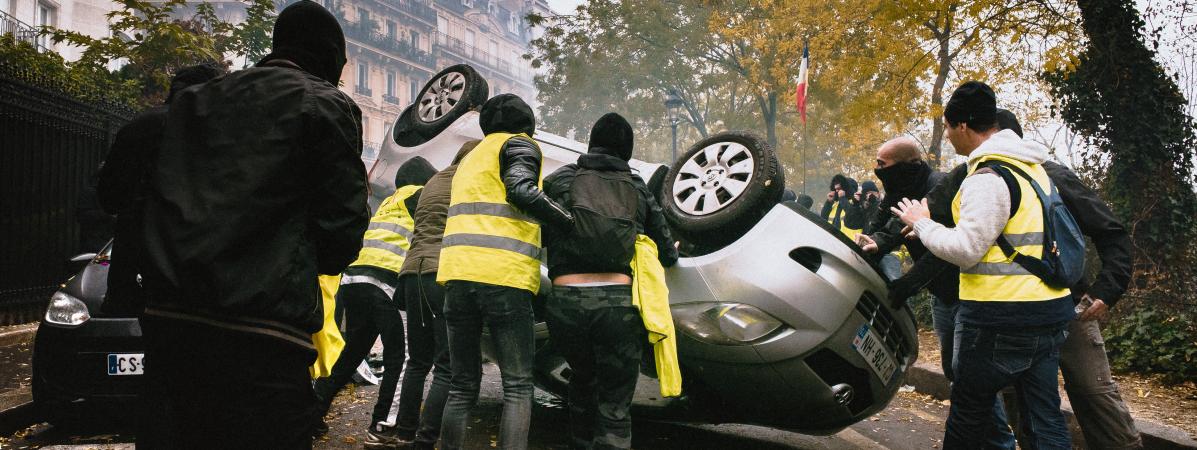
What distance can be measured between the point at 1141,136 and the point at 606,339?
641 centimetres

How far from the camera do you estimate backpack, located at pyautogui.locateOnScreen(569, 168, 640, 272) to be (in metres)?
3.50

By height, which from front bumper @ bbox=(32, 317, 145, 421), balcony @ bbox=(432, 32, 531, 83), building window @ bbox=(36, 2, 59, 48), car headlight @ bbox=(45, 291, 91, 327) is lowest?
front bumper @ bbox=(32, 317, 145, 421)

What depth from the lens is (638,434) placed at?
4836 mm

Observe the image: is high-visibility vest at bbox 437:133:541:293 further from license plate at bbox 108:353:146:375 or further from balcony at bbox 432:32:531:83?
balcony at bbox 432:32:531:83

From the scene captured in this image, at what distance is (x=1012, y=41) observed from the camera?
9883 mm

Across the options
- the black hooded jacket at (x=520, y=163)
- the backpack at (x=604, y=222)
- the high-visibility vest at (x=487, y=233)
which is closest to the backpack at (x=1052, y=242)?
the backpack at (x=604, y=222)

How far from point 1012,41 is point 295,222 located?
33.7 ft

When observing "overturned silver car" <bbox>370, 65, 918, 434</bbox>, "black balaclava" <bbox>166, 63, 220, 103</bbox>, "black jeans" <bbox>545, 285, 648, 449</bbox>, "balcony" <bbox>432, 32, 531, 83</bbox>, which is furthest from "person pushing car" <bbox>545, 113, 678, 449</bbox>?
"balcony" <bbox>432, 32, 531, 83</bbox>

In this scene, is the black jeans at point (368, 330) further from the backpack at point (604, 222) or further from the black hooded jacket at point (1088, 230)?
the black hooded jacket at point (1088, 230)

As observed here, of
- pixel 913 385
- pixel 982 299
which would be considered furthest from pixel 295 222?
pixel 913 385

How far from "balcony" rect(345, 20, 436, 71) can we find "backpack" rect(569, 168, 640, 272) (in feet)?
173

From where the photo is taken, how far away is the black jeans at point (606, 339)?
11.3 feet

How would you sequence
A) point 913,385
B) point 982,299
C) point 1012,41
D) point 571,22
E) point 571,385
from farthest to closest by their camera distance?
1. point 571,22
2. point 1012,41
3. point 913,385
4. point 571,385
5. point 982,299

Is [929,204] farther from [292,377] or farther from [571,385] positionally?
[292,377]
